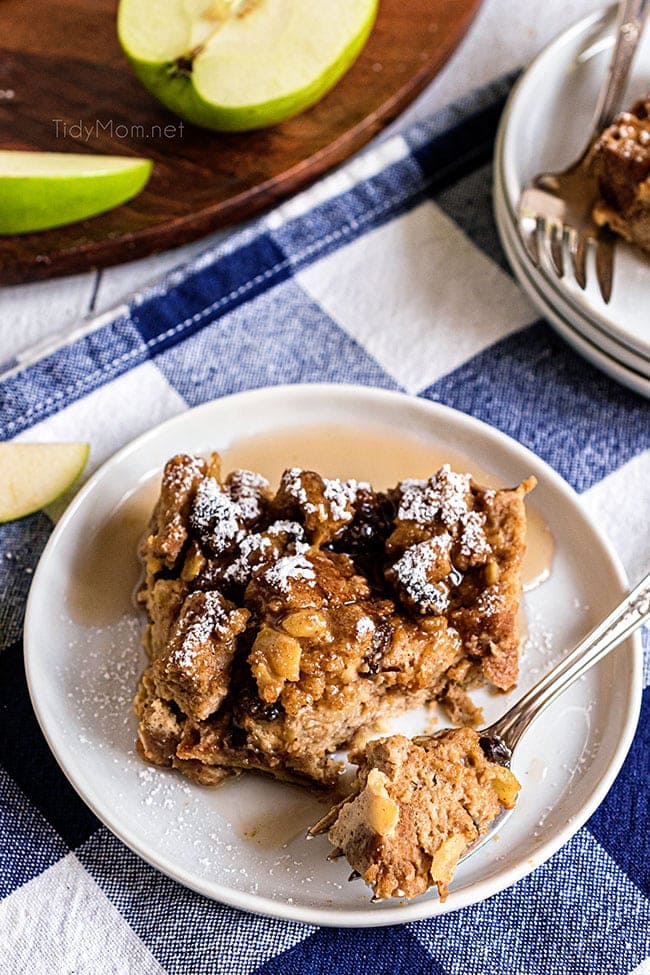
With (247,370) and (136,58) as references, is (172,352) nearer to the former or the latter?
(247,370)

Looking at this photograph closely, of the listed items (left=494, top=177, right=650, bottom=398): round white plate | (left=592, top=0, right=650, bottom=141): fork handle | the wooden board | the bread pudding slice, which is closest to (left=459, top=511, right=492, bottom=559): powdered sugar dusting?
the bread pudding slice

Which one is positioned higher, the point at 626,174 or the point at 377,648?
the point at 626,174

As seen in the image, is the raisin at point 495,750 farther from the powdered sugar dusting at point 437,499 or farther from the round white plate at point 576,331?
the round white plate at point 576,331

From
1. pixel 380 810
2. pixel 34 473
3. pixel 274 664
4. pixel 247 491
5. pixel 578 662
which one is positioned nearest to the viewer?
pixel 380 810

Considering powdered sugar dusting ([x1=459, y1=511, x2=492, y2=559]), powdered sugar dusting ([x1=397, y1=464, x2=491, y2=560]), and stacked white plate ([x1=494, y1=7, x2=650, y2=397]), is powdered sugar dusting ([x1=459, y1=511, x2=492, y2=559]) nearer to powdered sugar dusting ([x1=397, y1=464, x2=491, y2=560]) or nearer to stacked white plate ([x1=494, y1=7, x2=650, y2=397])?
powdered sugar dusting ([x1=397, y1=464, x2=491, y2=560])

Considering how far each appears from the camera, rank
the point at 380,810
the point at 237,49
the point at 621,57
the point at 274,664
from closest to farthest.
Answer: the point at 380,810
the point at 274,664
the point at 237,49
the point at 621,57

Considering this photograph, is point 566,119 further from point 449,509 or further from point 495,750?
point 495,750

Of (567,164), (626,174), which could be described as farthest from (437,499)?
(567,164)

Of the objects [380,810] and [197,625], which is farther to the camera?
[197,625]

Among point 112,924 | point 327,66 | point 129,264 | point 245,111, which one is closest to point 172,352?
point 129,264
